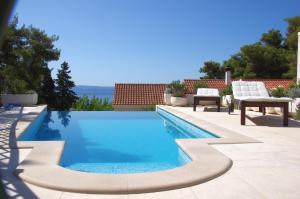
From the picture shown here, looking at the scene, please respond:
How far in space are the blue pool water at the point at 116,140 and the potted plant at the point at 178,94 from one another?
264 cm

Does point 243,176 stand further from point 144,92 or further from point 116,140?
point 144,92

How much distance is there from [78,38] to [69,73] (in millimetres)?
2451

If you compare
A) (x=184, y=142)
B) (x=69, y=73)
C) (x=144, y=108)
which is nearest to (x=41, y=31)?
(x=69, y=73)

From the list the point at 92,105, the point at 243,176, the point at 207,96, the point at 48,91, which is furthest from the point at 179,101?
the point at 243,176

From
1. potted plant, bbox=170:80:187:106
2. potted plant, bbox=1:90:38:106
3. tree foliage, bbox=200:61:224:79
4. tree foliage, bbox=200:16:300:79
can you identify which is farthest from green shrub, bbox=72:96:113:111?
tree foliage, bbox=200:61:224:79

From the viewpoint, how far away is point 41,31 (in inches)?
691

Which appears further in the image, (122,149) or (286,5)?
(286,5)

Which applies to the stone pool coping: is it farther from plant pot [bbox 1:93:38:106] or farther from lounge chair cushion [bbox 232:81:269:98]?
plant pot [bbox 1:93:38:106]

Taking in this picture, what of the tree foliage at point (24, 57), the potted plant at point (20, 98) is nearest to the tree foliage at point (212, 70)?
the tree foliage at point (24, 57)

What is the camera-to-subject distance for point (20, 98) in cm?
1560

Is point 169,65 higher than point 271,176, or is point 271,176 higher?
point 169,65

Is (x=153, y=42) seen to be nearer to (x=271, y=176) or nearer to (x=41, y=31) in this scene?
(x=41, y=31)

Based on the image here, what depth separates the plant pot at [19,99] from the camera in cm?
1534

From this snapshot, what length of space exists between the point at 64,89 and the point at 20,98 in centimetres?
367
